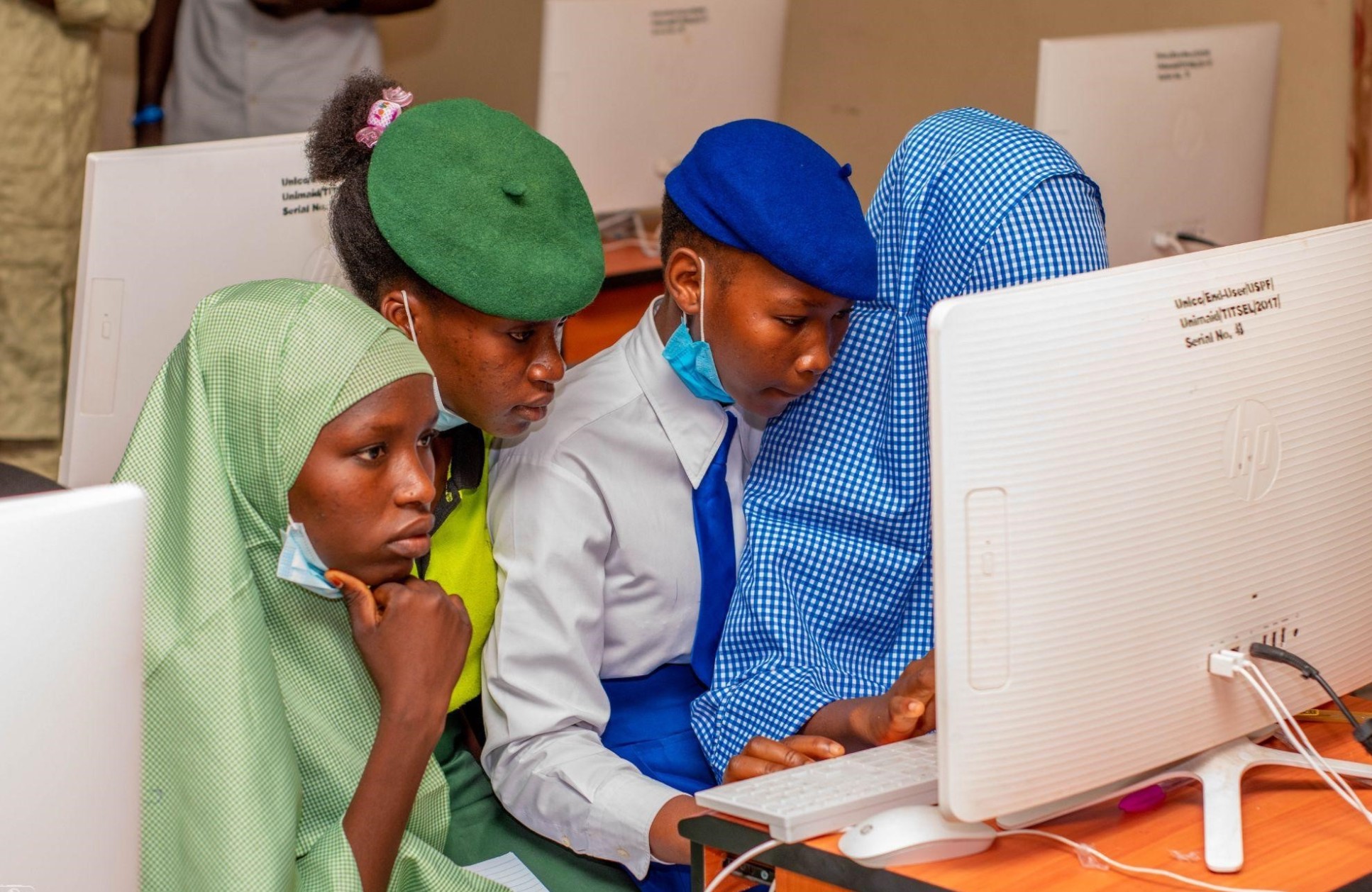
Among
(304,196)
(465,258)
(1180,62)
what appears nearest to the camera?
(465,258)

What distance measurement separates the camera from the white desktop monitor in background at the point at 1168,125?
2.34 m

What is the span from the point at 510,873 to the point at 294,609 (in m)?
0.35

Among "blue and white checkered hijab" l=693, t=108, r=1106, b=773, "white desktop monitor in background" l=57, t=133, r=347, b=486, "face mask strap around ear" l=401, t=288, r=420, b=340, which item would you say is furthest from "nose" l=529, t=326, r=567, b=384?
"white desktop monitor in background" l=57, t=133, r=347, b=486

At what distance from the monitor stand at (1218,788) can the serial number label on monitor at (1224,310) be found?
342 millimetres

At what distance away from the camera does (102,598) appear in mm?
765

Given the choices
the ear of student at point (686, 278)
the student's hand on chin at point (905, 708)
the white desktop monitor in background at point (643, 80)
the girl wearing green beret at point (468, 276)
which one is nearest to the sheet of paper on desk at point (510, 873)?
the girl wearing green beret at point (468, 276)

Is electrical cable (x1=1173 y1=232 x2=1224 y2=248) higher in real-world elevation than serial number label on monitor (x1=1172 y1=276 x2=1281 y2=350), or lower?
lower

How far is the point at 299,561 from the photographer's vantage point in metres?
1.26

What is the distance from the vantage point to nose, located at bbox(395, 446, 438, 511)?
1.26 m

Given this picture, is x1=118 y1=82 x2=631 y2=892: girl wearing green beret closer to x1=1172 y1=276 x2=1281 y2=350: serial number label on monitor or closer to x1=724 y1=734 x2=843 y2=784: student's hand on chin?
x1=724 y1=734 x2=843 y2=784: student's hand on chin

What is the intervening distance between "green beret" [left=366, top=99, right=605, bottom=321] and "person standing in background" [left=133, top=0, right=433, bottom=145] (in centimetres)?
216

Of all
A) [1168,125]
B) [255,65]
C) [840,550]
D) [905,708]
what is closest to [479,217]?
[840,550]

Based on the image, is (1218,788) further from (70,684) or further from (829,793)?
(70,684)

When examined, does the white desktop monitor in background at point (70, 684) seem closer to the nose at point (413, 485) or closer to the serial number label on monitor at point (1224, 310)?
the nose at point (413, 485)
